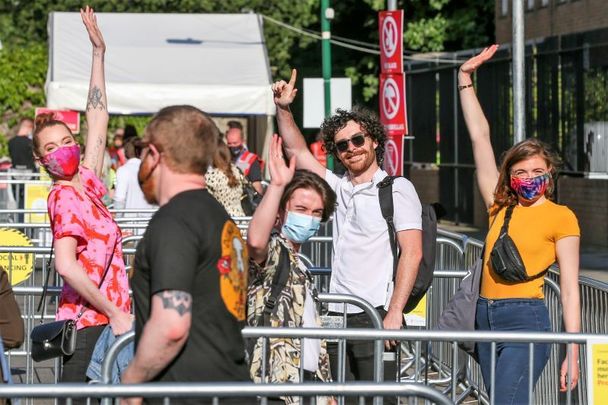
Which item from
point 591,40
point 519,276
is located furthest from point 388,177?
point 591,40

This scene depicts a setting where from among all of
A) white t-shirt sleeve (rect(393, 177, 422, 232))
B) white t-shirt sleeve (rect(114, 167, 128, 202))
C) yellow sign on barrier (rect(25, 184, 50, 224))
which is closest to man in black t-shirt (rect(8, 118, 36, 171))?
yellow sign on barrier (rect(25, 184, 50, 224))

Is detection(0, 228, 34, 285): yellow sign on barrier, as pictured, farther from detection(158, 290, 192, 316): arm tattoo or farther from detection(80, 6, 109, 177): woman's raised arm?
detection(158, 290, 192, 316): arm tattoo

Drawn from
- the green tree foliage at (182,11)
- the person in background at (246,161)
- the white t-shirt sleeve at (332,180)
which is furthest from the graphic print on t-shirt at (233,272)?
the green tree foliage at (182,11)

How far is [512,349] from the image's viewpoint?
6066 millimetres

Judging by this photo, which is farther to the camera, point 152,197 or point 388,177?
point 388,177

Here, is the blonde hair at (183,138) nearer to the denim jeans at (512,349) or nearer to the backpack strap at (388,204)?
the denim jeans at (512,349)

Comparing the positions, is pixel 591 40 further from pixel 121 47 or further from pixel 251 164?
pixel 121 47

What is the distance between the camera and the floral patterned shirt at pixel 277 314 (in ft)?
18.6

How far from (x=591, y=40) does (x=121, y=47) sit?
36.0 ft

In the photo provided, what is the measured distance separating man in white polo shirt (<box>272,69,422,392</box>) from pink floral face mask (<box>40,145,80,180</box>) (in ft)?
3.25

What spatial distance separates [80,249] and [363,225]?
4.60 feet

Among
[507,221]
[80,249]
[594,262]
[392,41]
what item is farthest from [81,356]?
[594,262]

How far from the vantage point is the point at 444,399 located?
14.4 ft

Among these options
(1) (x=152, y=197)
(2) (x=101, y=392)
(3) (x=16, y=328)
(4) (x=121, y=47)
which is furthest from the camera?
(4) (x=121, y=47)
